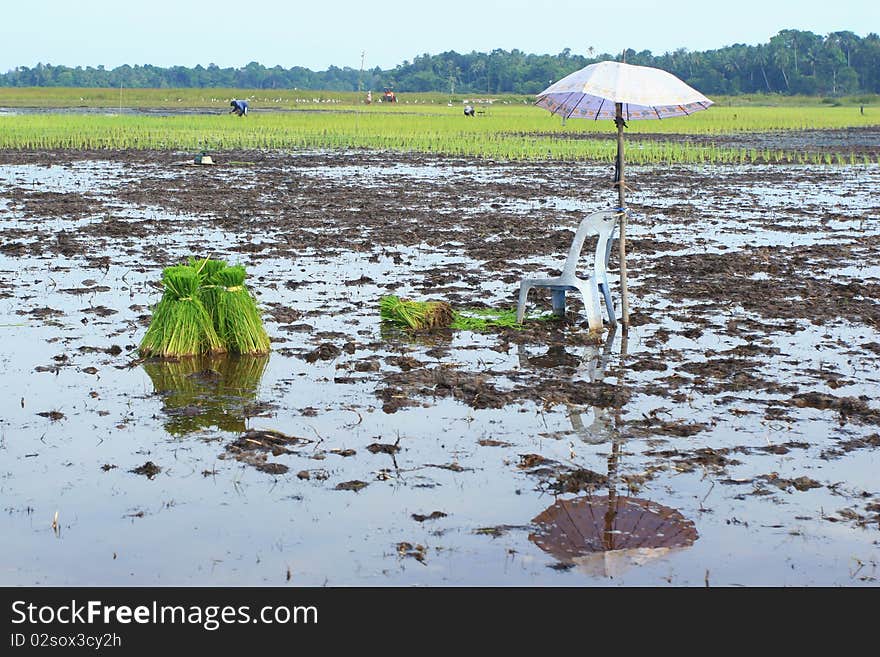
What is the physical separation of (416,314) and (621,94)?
7.98ft

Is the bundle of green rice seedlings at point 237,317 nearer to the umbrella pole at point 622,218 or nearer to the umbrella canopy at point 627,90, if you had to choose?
the umbrella canopy at point 627,90

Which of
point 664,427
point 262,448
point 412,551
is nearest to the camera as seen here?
point 412,551

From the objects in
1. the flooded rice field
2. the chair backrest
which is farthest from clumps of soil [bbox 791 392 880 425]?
the chair backrest

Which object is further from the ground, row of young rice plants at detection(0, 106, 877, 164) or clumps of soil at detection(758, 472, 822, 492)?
row of young rice plants at detection(0, 106, 877, 164)

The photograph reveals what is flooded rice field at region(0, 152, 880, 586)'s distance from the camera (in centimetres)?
523

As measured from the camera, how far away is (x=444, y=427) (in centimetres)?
713

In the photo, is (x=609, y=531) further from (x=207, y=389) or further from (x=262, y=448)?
(x=207, y=389)

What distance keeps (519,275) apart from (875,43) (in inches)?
4560

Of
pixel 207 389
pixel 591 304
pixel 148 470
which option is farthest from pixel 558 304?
pixel 148 470

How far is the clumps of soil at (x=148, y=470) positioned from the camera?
624cm

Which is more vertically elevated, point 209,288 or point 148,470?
point 209,288

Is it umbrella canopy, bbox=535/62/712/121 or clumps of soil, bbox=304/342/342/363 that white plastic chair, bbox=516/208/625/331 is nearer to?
umbrella canopy, bbox=535/62/712/121

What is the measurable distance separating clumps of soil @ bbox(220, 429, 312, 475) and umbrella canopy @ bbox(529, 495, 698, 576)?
5.25 feet
